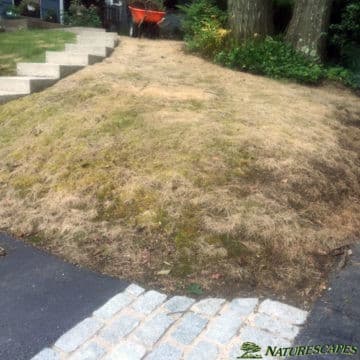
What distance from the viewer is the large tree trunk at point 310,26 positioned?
7820 mm

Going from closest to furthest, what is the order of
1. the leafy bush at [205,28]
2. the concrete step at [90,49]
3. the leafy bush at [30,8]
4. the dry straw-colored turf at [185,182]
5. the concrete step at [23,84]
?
1. the dry straw-colored turf at [185,182]
2. the concrete step at [23,84]
3. the concrete step at [90,49]
4. the leafy bush at [205,28]
5. the leafy bush at [30,8]

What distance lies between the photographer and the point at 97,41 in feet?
28.8

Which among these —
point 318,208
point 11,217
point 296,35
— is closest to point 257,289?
point 318,208

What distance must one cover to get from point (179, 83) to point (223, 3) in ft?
12.7

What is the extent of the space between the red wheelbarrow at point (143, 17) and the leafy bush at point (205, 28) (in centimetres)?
99

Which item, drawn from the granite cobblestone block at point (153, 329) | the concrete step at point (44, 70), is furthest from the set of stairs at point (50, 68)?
the granite cobblestone block at point (153, 329)

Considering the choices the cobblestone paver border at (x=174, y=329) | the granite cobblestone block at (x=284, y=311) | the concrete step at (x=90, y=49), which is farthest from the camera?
the concrete step at (x=90, y=49)

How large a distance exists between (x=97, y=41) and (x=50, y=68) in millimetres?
2100

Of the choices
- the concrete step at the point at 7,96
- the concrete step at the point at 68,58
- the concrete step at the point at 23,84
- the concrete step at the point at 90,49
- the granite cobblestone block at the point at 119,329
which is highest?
the concrete step at the point at 90,49

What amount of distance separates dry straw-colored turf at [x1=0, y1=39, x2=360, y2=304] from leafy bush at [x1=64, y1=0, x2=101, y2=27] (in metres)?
6.85

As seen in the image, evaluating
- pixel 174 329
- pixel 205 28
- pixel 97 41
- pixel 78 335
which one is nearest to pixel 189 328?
pixel 174 329

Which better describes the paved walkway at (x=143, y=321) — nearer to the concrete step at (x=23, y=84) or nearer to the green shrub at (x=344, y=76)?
the concrete step at (x=23, y=84)

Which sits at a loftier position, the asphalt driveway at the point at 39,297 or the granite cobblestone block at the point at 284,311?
the granite cobblestone block at the point at 284,311

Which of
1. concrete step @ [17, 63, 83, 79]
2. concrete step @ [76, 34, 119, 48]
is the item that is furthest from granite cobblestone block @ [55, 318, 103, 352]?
concrete step @ [76, 34, 119, 48]
